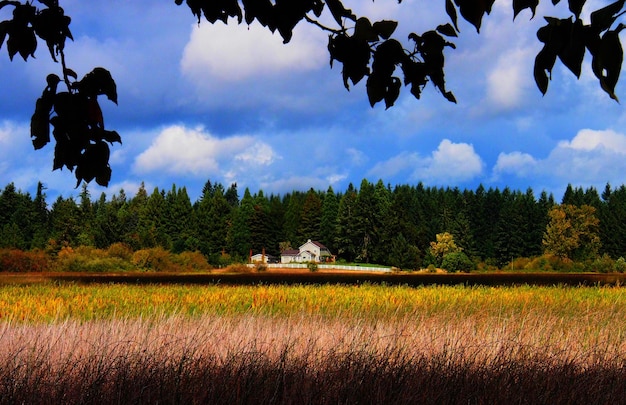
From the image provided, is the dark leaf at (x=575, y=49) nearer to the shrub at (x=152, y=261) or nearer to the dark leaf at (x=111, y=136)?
the dark leaf at (x=111, y=136)

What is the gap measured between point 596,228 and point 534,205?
438 inches

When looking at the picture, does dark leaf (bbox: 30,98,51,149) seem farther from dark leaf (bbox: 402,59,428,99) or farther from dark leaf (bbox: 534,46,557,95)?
dark leaf (bbox: 534,46,557,95)

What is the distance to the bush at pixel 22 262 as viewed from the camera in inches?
1511

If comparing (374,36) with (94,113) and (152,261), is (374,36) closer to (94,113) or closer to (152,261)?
(94,113)

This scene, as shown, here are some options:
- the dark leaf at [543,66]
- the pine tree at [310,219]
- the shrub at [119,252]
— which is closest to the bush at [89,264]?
the shrub at [119,252]

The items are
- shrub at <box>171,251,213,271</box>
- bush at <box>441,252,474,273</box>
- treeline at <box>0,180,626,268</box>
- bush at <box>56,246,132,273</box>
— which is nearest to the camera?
bush at <box>56,246,132,273</box>

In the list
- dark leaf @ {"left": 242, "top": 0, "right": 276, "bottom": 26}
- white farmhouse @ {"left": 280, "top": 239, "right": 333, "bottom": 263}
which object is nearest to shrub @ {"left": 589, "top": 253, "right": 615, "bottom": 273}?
white farmhouse @ {"left": 280, "top": 239, "right": 333, "bottom": 263}

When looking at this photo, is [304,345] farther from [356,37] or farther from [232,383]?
[356,37]

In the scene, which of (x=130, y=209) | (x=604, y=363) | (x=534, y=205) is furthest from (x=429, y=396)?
(x=130, y=209)

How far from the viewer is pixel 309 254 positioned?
85.9 metres

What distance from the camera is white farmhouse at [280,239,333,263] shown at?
3356 inches

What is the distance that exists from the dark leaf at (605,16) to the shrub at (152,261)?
4426cm

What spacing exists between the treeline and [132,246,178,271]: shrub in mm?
15659

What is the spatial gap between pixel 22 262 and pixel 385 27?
4210 cm
